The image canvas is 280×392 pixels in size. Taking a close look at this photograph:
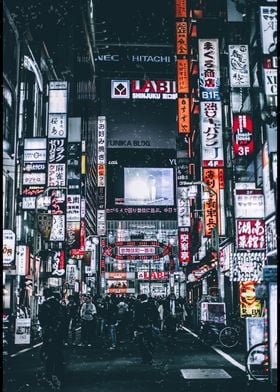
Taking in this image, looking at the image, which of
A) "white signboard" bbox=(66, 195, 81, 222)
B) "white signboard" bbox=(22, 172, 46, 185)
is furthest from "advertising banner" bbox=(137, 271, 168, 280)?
"white signboard" bbox=(22, 172, 46, 185)

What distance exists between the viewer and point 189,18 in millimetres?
47875

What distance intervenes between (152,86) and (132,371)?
87.9 meters

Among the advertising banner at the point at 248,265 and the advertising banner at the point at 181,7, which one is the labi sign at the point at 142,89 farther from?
the advertising banner at the point at 248,265

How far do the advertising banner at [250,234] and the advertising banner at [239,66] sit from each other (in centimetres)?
582

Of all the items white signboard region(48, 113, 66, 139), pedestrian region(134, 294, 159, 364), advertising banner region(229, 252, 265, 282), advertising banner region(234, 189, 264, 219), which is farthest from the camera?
white signboard region(48, 113, 66, 139)

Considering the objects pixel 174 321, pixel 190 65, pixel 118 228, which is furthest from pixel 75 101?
pixel 174 321

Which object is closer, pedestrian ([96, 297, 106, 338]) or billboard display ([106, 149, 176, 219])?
pedestrian ([96, 297, 106, 338])

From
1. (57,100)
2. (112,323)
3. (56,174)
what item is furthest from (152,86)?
(112,323)

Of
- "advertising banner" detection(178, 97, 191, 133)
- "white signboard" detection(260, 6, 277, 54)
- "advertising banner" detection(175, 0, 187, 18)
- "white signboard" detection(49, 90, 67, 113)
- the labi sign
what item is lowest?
"white signboard" detection(260, 6, 277, 54)

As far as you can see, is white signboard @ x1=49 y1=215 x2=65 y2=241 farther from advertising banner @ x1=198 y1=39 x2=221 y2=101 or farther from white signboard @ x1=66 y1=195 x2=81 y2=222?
advertising banner @ x1=198 y1=39 x2=221 y2=101

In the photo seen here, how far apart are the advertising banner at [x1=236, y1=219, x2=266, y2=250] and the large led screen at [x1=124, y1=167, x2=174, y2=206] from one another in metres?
66.6

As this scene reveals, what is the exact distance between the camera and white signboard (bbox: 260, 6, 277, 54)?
14938 millimetres

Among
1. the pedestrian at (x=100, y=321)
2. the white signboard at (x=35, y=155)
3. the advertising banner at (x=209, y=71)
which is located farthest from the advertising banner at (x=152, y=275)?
the pedestrian at (x=100, y=321)

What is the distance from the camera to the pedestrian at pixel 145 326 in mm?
15750
